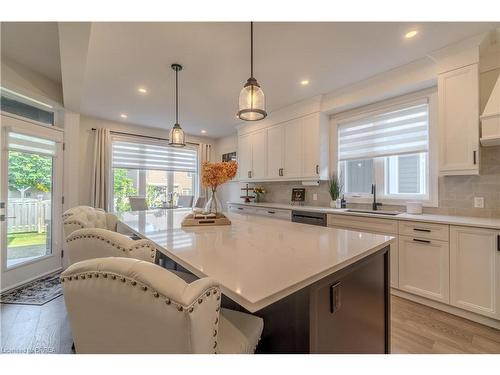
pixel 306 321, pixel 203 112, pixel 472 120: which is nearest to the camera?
pixel 306 321

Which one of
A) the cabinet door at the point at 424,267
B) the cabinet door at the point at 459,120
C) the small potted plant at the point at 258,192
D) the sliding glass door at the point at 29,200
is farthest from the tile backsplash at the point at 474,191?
the sliding glass door at the point at 29,200

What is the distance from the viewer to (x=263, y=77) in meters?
2.95

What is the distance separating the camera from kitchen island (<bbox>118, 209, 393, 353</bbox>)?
0.83 metres

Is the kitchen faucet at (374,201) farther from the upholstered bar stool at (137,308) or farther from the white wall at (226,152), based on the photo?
the white wall at (226,152)

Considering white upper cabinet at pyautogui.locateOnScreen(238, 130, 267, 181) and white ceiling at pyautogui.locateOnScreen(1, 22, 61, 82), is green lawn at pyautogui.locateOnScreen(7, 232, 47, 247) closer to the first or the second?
white ceiling at pyautogui.locateOnScreen(1, 22, 61, 82)

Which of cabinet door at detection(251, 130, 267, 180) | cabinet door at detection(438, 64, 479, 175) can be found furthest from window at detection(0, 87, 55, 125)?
cabinet door at detection(438, 64, 479, 175)

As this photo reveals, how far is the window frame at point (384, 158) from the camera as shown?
2775 millimetres

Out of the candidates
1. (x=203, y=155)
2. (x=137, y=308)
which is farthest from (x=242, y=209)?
(x=137, y=308)

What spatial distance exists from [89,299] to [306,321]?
0.76 metres

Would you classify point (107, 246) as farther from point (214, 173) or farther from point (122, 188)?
point (122, 188)

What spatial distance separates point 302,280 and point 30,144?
382cm
